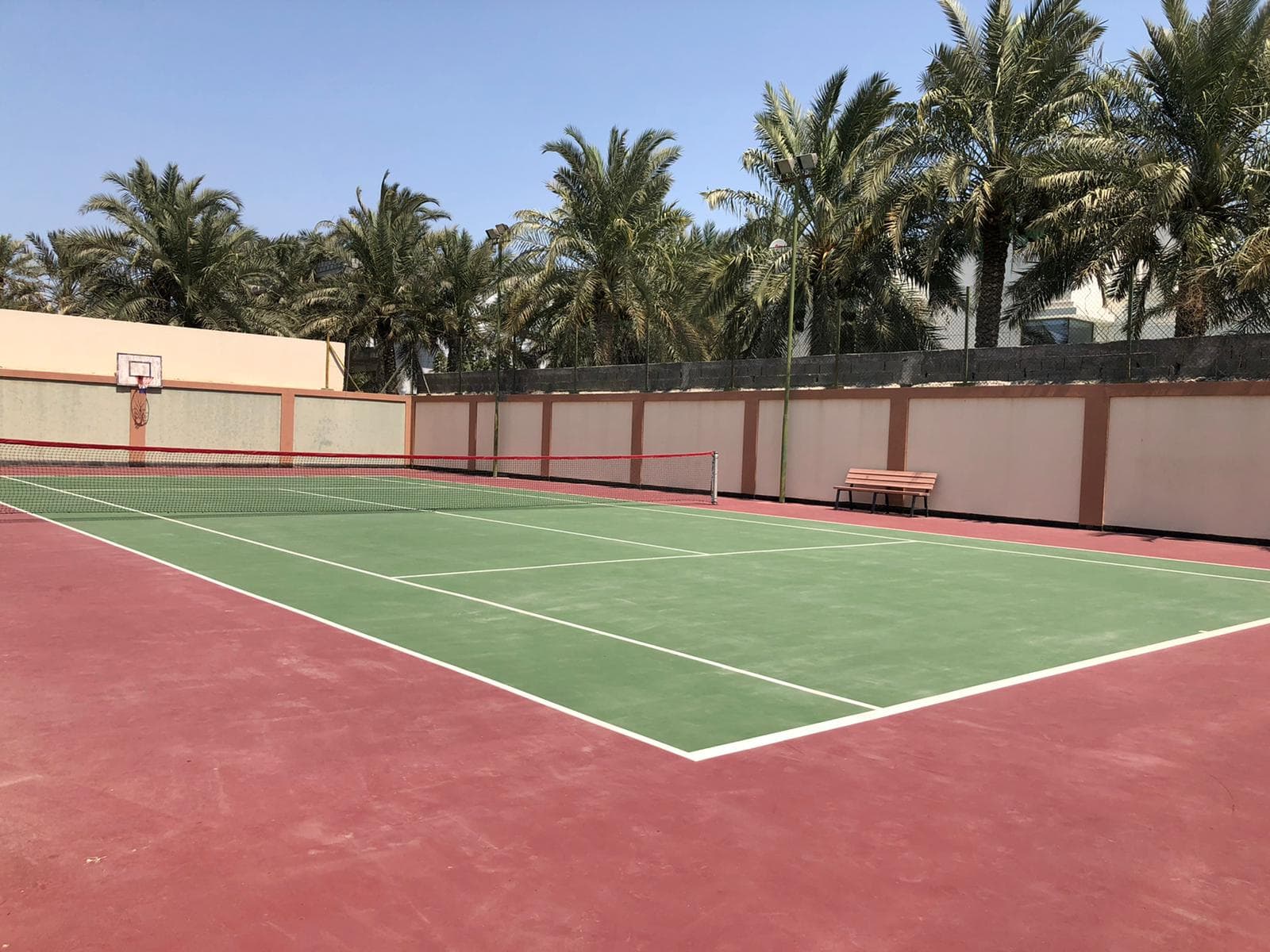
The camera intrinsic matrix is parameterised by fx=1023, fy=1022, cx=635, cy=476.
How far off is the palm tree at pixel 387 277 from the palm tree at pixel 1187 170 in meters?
22.8

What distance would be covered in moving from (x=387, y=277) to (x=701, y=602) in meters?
29.4

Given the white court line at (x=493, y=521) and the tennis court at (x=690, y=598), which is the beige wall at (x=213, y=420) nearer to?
the white court line at (x=493, y=521)

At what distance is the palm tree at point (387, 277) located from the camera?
35562 millimetres

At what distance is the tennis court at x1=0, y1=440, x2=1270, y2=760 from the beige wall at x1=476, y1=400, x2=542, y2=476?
11.3 m

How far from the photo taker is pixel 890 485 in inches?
811

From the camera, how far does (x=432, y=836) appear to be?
380 centimetres

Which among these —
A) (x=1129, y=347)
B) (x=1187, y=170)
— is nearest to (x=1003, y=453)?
(x=1129, y=347)

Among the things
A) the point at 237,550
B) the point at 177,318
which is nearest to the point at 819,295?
the point at 237,550

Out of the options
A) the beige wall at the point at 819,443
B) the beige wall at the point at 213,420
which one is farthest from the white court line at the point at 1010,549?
the beige wall at the point at 213,420

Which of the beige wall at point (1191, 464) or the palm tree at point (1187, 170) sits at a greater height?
the palm tree at point (1187, 170)

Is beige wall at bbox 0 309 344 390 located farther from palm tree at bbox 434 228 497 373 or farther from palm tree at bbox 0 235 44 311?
palm tree at bbox 0 235 44 311

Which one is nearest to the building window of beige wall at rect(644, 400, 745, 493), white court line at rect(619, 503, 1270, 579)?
white court line at rect(619, 503, 1270, 579)

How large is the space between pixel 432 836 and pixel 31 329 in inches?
1223

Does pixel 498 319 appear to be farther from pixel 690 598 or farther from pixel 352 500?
pixel 690 598
